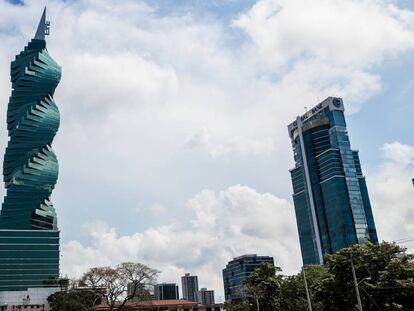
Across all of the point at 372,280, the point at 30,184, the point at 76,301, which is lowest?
the point at 372,280

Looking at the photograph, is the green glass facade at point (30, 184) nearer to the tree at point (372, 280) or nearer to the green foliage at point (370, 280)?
the green foliage at point (370, 280)

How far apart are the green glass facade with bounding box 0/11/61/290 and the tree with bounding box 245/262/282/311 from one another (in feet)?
340

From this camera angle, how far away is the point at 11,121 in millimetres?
165875

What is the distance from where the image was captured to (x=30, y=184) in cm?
15825

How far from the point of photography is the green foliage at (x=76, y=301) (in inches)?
3681

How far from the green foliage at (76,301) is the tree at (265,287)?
35.2 metres

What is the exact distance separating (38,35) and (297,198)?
117 meters

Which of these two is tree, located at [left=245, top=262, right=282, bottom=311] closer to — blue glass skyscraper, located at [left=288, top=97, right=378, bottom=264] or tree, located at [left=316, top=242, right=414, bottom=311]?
tree, located at [left=316, top=242, right=414, bottom=311]

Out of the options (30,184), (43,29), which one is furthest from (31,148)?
(43,29)

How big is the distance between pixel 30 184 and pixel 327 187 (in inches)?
3977

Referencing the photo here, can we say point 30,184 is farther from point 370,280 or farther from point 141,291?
point 370,280

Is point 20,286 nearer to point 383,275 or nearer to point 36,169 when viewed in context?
point 36,169

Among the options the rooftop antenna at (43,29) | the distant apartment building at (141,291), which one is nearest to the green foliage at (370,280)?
the distant apartment building at (141,291)

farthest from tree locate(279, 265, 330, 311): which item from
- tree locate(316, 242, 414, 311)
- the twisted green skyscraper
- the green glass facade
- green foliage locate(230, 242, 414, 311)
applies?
the twisted green skyscraper
